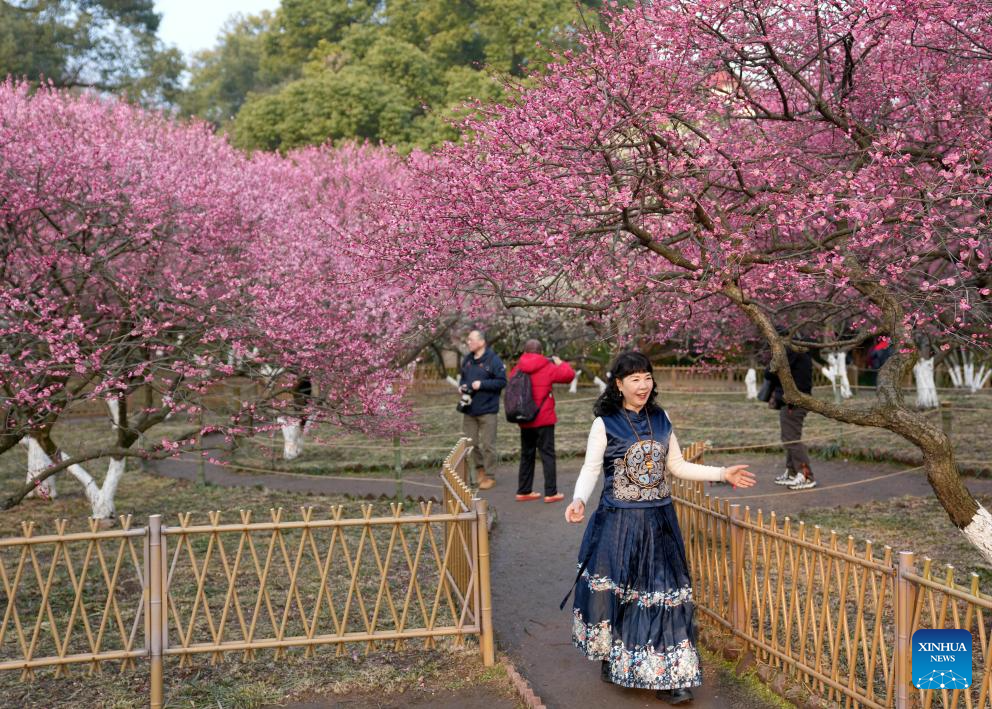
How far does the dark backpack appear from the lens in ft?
37.2

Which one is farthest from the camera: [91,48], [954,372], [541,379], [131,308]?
[91,48]

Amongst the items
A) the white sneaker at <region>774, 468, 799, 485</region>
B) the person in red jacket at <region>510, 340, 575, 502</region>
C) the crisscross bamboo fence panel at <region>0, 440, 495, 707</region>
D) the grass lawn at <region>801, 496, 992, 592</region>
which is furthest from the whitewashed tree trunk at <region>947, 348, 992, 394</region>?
the crisscross bamboo fence panel at <region>0, 440, 495, 707</region>

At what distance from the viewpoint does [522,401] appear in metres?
11.3

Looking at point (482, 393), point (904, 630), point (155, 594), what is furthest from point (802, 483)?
point (155, 594)

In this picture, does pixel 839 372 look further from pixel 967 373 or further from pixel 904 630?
pixel 904 630

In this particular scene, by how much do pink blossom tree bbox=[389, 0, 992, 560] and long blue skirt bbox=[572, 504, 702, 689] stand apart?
202cm

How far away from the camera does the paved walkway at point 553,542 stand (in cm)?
580

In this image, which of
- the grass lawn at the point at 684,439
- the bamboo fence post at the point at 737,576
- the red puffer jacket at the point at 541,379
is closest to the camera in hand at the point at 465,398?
the red puffer jacket at the point at 541,379

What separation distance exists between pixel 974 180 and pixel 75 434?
18.2 m

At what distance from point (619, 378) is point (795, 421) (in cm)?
662

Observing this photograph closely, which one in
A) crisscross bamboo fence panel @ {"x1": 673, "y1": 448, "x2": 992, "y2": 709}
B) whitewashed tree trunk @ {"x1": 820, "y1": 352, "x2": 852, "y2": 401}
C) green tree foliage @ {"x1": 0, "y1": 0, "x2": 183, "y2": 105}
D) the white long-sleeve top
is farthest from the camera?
green tree foliage @ {"x1": 0, "y1": 0, "x2": 183, "y2": 105}

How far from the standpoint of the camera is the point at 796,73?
7602mm

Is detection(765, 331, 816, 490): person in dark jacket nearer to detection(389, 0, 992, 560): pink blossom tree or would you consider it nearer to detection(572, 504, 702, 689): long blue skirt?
detection(389, 0, 992, 560): pink blossom tree

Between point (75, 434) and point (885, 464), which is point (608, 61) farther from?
point (75, 434)
